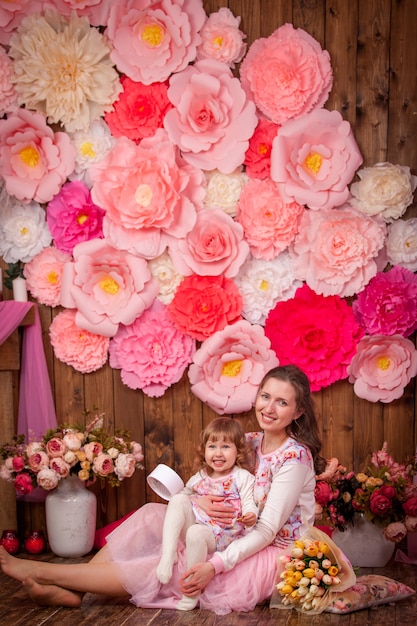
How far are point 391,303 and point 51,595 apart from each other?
1.60 metres

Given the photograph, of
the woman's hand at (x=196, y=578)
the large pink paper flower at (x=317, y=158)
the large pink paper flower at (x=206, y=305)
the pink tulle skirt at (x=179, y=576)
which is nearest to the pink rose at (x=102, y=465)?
the pink tulle skirt at (x=179, y=576)

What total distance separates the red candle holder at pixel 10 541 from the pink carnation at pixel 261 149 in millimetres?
1647

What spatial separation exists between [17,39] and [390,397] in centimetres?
198

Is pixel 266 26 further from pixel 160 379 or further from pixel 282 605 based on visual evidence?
pixel 282 605

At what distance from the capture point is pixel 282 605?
103 inches

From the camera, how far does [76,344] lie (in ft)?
11.4

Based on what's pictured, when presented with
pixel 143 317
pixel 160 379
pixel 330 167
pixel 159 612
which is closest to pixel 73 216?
pixel 143 317

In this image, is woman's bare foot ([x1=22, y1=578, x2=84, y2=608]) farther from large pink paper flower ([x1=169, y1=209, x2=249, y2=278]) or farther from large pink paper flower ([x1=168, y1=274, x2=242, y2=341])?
large pink paper flower ([x1=169, y1=209, x2=249, y2=278])

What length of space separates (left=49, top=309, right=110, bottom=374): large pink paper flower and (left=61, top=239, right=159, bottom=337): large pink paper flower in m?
0.05

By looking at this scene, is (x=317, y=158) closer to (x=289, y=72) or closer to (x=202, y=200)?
(x=289, y=72)

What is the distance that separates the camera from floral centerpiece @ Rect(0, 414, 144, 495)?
10.4ft

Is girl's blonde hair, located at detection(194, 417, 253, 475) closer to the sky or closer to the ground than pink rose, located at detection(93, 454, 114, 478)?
closer to the sky

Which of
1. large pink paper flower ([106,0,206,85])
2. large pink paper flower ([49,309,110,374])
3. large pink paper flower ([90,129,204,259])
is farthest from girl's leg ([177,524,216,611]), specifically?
large pink paper flower ([106,0,206,85])

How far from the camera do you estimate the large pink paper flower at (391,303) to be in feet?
10.8
